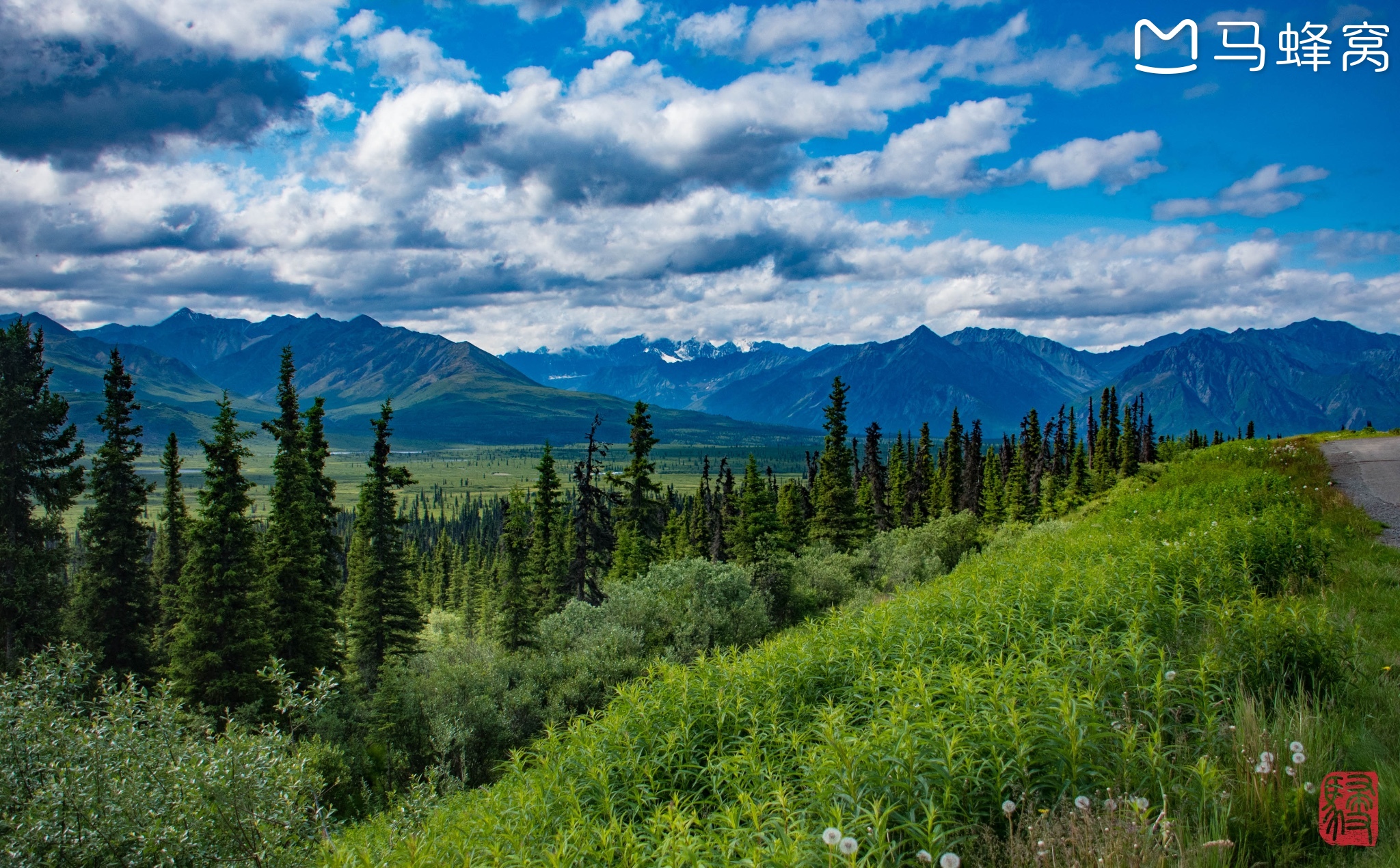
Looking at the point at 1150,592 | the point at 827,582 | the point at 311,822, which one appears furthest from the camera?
the point at 827,582

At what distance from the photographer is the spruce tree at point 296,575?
32594mm

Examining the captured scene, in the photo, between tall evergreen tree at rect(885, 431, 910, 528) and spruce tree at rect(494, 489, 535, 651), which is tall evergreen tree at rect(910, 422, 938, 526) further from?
spruce tree at rect(494, 489, 535, 651)

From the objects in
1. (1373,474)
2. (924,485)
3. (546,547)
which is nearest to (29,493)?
(546,547)

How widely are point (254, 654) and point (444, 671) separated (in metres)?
A: 9.93

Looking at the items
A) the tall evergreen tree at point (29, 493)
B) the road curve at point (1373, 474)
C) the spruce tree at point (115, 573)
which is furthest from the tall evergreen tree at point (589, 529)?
the road curve at point (1373, 474)

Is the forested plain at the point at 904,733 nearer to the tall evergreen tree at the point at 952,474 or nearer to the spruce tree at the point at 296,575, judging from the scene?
the spruce tree at the point at 296,575

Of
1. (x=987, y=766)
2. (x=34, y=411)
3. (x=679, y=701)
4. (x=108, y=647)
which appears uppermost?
(x=34, y=411)

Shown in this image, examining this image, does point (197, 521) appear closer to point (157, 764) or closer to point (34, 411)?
point (34, 411)

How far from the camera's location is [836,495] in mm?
55781

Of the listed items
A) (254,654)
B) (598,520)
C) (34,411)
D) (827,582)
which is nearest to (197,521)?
(254,654)

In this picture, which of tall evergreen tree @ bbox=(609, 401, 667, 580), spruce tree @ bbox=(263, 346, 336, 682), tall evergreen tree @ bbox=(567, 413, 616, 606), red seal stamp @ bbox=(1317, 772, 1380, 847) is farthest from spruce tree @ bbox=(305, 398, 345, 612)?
red seal stamp @ bbox=(1317, 772, 1380, 847)

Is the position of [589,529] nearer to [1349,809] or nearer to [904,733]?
[904,733]

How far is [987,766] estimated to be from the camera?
202 inches

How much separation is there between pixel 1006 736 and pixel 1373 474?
77.1 ft
